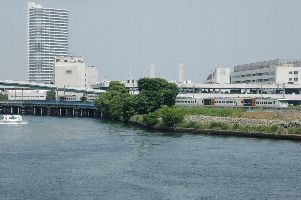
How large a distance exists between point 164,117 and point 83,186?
30973mm

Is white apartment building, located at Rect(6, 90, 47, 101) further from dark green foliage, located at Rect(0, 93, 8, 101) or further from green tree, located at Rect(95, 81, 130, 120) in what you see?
green tree, located at Rect(95, 81, 130, 120)

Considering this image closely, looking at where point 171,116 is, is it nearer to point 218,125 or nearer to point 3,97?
point 218,125

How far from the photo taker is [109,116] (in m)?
84.4

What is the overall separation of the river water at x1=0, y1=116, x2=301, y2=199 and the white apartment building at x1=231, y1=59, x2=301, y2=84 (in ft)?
210

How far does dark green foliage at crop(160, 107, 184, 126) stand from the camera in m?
56.7

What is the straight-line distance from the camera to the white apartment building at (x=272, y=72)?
10906cm

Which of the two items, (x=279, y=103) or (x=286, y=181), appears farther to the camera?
(x=279, y=103)

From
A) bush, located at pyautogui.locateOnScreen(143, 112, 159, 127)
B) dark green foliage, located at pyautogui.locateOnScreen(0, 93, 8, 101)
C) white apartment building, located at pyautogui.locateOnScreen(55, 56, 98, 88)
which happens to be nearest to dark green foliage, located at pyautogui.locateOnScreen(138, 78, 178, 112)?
bush, located at pyautogui.locateOnScreen(143, 112, 159, 127)

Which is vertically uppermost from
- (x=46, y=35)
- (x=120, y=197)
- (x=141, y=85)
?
(x=46, y=35)

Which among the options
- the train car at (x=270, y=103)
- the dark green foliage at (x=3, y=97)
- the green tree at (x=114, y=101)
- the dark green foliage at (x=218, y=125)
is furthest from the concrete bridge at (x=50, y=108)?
the dark green foliage at (x=3, y=97)

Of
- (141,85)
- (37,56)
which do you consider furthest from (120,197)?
(37,56)

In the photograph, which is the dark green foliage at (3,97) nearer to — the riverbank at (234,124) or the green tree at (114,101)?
the green tree at (114,101)

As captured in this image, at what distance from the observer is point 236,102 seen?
88375mm

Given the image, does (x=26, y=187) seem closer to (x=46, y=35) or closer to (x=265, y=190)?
(x=265, y=190)
